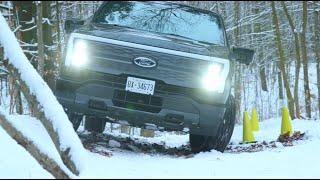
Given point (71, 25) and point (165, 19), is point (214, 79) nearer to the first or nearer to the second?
point (165, 19)

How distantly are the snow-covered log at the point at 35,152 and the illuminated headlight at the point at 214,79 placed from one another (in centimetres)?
248

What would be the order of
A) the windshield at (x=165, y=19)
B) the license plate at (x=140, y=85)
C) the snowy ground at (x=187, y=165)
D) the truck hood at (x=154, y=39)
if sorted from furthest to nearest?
the windshield at (x=165, y=19), the truck hood at (x=154, y=39), the license plate at (x=140, y=85), the snowy ground at (x=187, y=165)

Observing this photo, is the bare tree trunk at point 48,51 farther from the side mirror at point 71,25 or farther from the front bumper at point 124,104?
the front bumper at point 124,104

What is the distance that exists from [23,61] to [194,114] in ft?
7.25

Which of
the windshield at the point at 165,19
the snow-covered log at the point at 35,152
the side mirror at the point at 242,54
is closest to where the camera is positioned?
the snow-covered log at the point at 35,152

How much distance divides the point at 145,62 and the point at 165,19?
1506 millimetres

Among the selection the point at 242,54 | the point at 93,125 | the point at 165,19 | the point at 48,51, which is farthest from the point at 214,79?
the point at 48,51

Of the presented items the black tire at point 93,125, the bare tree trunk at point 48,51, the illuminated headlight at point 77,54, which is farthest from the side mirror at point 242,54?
the bare tree trunk at point 48,51

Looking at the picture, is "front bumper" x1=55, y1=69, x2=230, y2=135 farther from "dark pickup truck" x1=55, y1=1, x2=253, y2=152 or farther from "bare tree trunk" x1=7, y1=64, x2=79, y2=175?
"bare tree trunk" x1=7, y1=64, x2=79, y2=175

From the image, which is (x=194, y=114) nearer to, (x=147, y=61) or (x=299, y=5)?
(x=147, y=61)

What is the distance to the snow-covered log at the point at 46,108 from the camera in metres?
3.20

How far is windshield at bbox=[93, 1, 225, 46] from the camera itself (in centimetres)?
656

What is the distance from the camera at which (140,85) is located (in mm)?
5273

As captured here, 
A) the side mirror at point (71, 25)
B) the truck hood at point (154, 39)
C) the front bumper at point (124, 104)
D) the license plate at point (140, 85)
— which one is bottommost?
the front bumper at point (124, 104)
